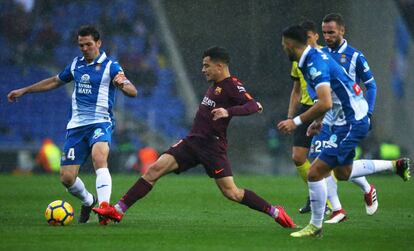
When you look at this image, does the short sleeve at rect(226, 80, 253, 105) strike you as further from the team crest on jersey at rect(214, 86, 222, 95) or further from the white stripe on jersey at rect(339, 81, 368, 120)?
the white stripe on jersey at rect(339, 81, 368, 120)

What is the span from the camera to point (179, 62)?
21.8 meters

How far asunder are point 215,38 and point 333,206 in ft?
36.2

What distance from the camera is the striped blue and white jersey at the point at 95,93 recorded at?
32.9 feet

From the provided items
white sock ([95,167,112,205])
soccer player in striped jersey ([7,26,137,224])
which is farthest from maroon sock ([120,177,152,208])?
soccer player in striped jersey ([7,26,137,224])

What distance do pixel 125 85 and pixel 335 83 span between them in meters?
2.23

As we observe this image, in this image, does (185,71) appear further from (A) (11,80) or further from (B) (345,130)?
(B) (345,130)

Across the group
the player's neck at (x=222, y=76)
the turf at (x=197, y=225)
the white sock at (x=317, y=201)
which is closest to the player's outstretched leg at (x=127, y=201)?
the turf at (x=197, y=225)

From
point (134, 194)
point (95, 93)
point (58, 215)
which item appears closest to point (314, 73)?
point (134, 194)

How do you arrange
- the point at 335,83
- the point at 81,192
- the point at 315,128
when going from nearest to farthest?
1. the point at 335,83
2. the point at 315,128
3. the point at 81,192

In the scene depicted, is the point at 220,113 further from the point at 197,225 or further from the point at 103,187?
the point at 103,187

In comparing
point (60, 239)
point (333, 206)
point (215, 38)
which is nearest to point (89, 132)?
point (60, 239)

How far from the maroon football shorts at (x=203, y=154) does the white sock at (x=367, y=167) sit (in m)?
1.63

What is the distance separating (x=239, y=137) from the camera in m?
21.1

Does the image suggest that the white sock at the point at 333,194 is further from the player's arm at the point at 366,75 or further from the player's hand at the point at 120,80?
the player's hand at the point at 120,80
